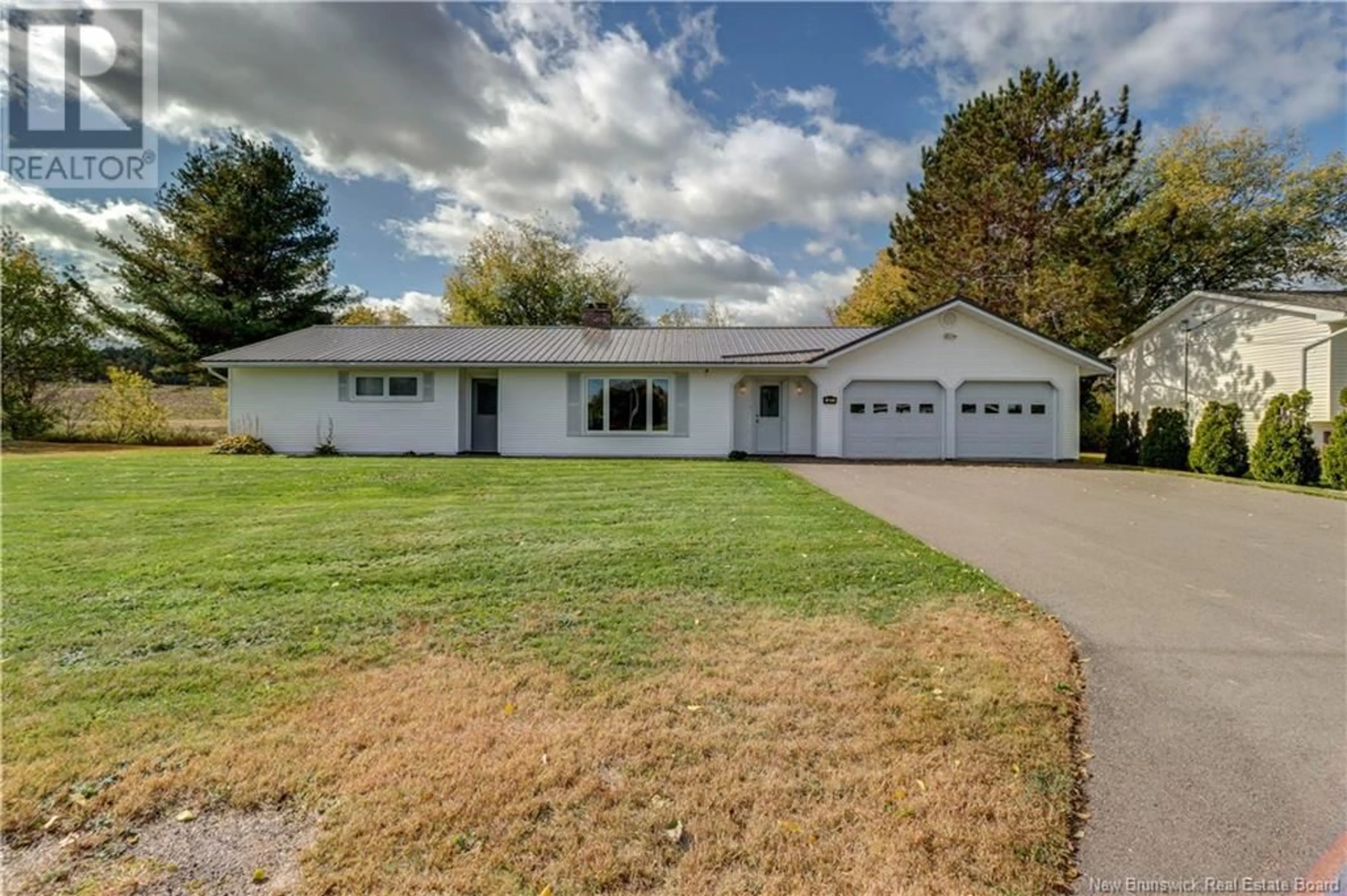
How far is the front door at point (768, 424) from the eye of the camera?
57.1 feet

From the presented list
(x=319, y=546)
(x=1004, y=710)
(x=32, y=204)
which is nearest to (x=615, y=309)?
(x=32, y=204)

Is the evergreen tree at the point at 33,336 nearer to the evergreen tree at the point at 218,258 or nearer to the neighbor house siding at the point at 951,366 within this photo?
the evergreen tree at the point at 218,258

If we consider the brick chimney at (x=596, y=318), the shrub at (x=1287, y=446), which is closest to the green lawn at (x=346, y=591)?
the shrub at (x=1287, y=446)

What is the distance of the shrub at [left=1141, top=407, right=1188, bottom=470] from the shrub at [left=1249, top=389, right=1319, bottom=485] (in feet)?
7.75

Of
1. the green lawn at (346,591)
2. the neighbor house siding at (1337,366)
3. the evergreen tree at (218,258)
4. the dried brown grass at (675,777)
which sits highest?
the evergreen tree at (218,258)

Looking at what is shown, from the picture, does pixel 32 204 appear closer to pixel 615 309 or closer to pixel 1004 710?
pixel 1004 710

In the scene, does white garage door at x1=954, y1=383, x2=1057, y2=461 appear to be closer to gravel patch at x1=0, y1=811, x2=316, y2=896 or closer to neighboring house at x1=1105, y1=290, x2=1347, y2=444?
neighboring house at x1=1105, y1=290, x2=1347, y2=444

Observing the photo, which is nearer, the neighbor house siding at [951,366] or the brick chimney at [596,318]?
the neighbor house siding at [951,366]

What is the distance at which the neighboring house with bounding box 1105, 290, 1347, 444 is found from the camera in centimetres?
1404

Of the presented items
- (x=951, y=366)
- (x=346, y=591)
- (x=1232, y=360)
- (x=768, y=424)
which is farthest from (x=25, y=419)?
(x=1232, y=360)

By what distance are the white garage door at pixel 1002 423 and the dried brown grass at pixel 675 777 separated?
47.1ft

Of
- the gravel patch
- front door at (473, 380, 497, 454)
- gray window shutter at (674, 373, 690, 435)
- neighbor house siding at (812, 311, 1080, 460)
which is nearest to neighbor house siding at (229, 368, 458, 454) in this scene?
front door at (473, 380, 497, 454)

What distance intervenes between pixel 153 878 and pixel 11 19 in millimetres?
11696

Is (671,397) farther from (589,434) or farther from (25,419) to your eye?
(25,419)
